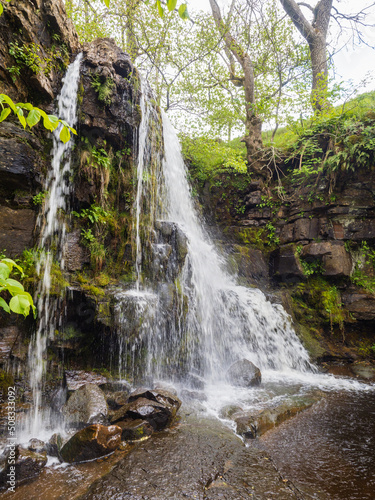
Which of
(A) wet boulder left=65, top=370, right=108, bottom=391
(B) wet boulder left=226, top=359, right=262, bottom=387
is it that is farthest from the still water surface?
(A) wet boulder left=65, top=370, right=108, bottom=391

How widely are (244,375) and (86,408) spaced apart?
330 cm

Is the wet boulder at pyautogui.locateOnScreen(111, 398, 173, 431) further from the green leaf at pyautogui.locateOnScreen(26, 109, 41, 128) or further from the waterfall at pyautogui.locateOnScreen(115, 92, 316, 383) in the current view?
the green leaf at pyautogui.locateOnScreen(26, 109, 41, 128)

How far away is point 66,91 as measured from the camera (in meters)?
6.25

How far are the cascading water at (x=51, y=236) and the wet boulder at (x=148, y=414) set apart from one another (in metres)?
1.24

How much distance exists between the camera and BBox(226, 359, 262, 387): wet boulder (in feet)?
18.6

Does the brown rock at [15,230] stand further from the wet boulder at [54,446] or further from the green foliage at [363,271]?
the green foliage at [363,271]

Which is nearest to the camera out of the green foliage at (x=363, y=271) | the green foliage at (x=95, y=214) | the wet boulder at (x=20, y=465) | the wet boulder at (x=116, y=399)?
the wet boulder at (x=20, y=465)

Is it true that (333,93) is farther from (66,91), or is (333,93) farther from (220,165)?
(66,91)

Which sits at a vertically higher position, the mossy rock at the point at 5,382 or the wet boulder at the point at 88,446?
the mossy rock at the point at 5,382

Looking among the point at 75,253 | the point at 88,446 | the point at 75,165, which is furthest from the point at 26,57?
the point at 88,446

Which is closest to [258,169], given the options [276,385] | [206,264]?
[206,264]

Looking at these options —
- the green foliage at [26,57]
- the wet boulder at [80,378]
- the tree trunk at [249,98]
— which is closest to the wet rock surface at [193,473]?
the wet boulder at [80,378]

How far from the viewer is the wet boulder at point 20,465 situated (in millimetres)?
2781

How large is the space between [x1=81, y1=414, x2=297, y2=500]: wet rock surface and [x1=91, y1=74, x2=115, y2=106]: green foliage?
22.9 ft
